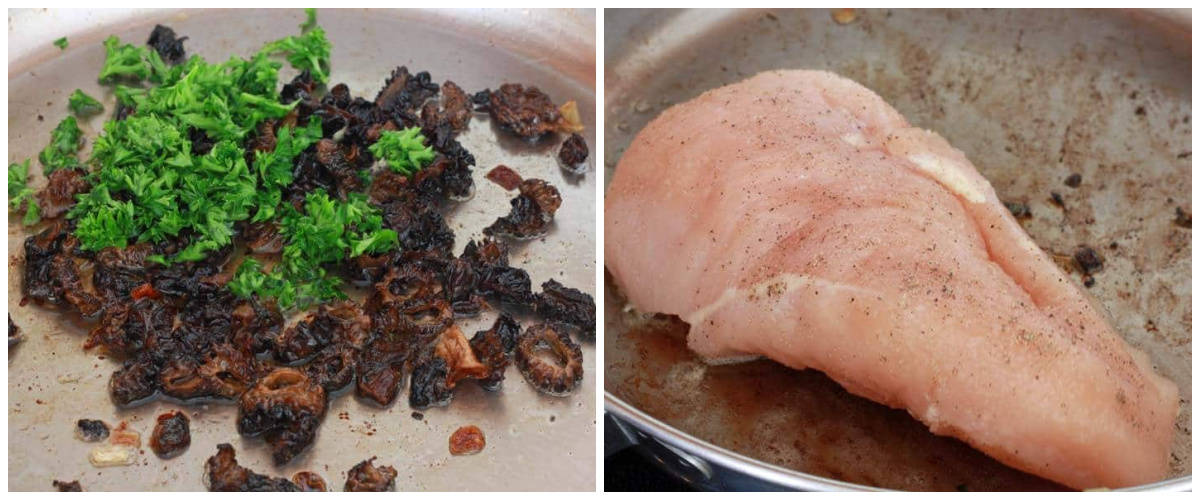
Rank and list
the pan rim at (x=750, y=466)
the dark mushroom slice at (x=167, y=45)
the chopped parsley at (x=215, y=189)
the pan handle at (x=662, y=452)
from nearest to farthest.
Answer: the pan rim at (x=750, y=466) → the pan handle at (x=662, y=452) → the chopped parsley at (x=215, y=189) → the dark mushroom slice at (x=167, y=45)

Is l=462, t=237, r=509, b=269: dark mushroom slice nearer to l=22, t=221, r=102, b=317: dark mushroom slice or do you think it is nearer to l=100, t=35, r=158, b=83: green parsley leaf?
l=22, t=221, r=102, b=317: dark mushroom slice

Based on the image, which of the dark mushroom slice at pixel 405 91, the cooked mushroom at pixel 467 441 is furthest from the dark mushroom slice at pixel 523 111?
the cooked mushroom at pixel 467 441

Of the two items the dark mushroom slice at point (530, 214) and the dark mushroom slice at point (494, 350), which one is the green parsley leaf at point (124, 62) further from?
the dark mushroom slice at point (494, 350)

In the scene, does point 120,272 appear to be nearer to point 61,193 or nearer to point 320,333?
point 61,193

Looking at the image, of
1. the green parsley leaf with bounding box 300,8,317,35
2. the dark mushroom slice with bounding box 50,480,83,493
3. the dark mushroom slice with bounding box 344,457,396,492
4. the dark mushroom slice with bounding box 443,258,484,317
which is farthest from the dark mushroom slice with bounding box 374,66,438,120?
the dark mushroom slice with bounding box 50,480,83,493

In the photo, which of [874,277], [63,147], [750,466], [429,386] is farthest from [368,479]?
[63,147]
